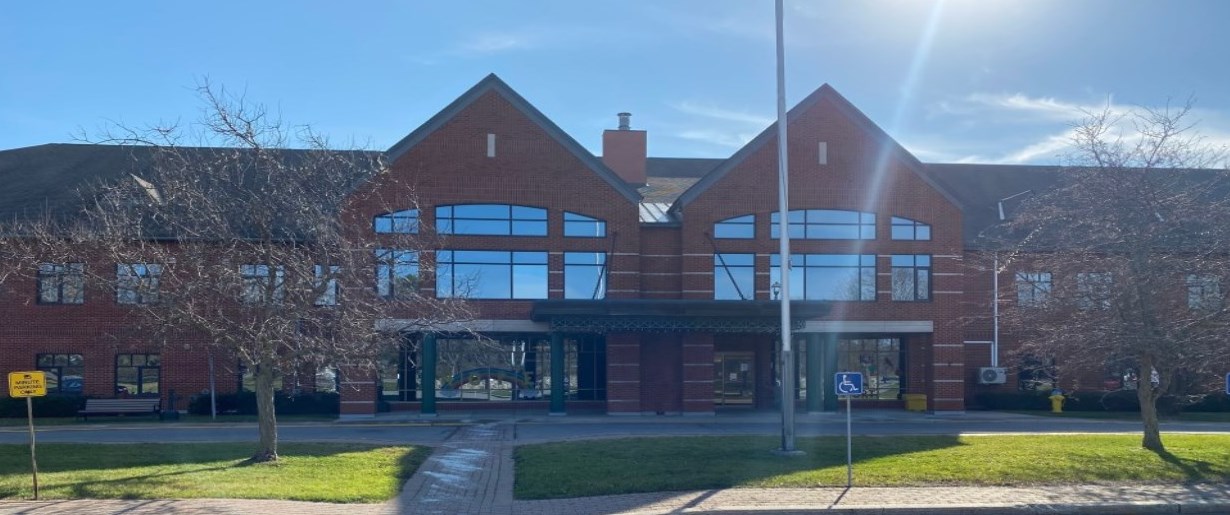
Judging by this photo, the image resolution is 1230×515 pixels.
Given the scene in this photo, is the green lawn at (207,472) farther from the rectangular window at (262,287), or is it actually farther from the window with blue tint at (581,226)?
the window with blue tint at (581,226)

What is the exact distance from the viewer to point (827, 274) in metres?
34.8

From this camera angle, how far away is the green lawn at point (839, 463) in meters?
15.5

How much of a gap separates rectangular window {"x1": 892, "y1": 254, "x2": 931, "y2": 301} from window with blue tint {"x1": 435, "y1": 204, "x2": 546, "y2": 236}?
38.4ft

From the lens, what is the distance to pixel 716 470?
1647cm

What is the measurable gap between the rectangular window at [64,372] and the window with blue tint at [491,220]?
12545 mm

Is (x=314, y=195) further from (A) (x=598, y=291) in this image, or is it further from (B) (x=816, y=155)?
(B) (x=816, y=155)

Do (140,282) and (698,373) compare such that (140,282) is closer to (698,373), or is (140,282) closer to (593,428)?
(593,428)

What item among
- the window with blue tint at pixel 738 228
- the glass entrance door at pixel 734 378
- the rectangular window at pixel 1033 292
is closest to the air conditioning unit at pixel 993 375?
the glass entrance door at pixel 734 378

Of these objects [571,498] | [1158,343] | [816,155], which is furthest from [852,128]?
[571,498]

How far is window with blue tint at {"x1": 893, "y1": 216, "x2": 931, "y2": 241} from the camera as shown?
115 feet

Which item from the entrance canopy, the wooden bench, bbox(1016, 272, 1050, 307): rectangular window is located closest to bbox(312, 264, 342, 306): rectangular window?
bbox(1016, 272, 1050, 307): rectangular window

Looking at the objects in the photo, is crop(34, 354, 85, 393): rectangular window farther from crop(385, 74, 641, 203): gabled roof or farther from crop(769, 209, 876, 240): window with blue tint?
crop(769, 209, 876, 240): window with blue tint

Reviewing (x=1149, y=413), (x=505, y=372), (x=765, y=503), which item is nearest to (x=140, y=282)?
(x=765, y=503)

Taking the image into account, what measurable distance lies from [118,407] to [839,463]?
23369 millimetres
